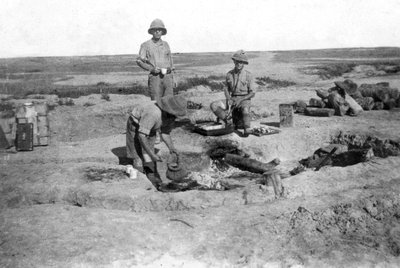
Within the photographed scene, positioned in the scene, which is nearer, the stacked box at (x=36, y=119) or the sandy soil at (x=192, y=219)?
the sandy soil at (x=192, y=219)

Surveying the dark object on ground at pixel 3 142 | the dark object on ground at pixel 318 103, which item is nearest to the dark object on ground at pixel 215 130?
the dark object on ground at pixel 318 103

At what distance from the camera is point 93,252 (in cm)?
367

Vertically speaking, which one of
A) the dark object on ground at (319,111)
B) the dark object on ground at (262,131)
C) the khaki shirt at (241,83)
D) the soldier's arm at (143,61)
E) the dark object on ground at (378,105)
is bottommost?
the dark object on ground at (262,131)

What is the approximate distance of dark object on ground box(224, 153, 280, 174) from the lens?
6461 millimetres

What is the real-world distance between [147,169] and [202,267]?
2710 mm

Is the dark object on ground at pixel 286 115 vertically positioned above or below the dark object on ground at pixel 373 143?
above

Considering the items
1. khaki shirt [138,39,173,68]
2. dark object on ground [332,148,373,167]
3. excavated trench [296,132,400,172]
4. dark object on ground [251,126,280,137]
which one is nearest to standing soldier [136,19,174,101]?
khaki shirt [138,39,173,68]

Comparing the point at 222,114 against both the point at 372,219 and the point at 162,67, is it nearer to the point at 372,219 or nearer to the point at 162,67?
the point at 162,67

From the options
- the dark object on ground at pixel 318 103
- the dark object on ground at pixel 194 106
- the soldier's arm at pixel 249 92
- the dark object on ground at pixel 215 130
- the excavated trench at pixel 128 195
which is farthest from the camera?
the dark object on ground at pixel 194 106

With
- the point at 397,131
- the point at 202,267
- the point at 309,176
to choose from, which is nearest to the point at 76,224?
the point at 202,267

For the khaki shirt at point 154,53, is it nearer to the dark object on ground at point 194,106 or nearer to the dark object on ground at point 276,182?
the dark object on ground at point 276,182

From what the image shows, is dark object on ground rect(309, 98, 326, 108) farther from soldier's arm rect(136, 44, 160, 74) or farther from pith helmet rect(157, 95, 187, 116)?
pith helmet rect(157, 95, 187, 116)

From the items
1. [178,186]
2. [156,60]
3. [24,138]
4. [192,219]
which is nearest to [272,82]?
[156,60]

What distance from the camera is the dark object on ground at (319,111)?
9.76 meters
